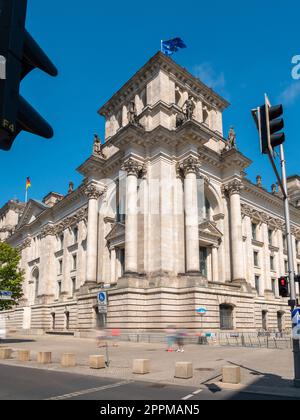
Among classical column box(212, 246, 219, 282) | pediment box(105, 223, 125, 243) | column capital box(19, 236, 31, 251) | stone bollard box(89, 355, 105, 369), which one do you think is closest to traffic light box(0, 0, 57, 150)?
stone bollard box(89, 355, 105, 369)

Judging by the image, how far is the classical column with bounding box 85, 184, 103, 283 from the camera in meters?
43.0

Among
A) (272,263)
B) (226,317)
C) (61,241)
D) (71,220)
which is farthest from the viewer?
(61,241)

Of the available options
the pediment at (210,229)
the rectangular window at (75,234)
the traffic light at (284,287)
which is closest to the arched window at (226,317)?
the pediment at (210,229)

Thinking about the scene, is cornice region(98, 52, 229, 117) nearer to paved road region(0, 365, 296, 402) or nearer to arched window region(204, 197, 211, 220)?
arched window region(204, 197, 211, 220)

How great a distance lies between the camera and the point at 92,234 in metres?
44.3

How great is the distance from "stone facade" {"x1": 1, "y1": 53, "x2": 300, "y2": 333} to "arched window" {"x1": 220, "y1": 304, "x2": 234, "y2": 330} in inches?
3.8

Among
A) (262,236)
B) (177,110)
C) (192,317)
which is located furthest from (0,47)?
(262,236)

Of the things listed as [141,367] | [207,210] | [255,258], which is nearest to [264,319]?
[255,258]

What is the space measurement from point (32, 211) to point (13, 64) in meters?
68.5

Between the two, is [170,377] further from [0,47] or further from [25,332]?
[25,332]

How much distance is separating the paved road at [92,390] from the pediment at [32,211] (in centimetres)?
4991

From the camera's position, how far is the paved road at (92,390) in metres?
10.9

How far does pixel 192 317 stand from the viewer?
3353cm

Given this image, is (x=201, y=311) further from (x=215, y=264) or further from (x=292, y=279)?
(x=292, y=279)
